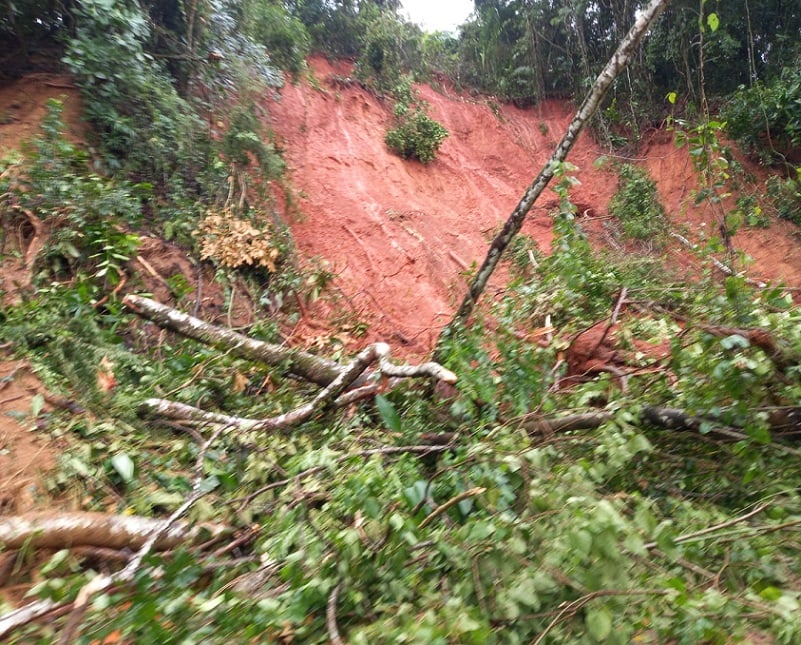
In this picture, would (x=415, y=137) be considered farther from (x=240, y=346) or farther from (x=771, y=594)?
(x=771, y=594)

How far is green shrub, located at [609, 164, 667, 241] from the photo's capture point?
31.0 ft

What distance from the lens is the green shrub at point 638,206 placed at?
31.0 ft

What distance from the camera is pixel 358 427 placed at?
3781 millimetres

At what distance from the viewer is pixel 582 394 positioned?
320 cm

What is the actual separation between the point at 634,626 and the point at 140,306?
4.61m

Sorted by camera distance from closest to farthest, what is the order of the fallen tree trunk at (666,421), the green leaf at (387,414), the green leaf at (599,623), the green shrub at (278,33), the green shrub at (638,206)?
1. the green leaf at (599,623)
2. the fallen tree trunk at (666,421)
3. the green leaf at (387,414)
4. the green shrub at (278,33)
5. the green shrub at (638,206)

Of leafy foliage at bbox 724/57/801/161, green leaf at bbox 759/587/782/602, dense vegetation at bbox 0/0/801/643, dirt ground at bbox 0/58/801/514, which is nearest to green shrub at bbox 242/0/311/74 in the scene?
dense vegetation at bbox 0/0/801/643

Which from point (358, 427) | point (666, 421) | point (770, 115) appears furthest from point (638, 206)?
point (358, 427)

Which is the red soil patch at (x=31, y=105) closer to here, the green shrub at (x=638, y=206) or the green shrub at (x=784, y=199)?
the green shrub at (x=638, y=206)

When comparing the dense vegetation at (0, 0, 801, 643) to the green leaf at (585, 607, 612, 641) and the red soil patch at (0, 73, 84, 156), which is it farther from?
the red soil patch at (0, 73, 84, 156)

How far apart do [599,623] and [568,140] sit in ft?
13.8

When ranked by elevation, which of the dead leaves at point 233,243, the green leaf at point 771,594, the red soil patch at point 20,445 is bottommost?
the red soil patch at point 20,445

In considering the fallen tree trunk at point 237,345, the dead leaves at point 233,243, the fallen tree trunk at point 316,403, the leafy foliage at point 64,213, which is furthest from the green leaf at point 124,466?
the dead leaves at point 233,243

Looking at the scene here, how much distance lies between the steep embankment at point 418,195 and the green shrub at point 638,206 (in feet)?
1.23
